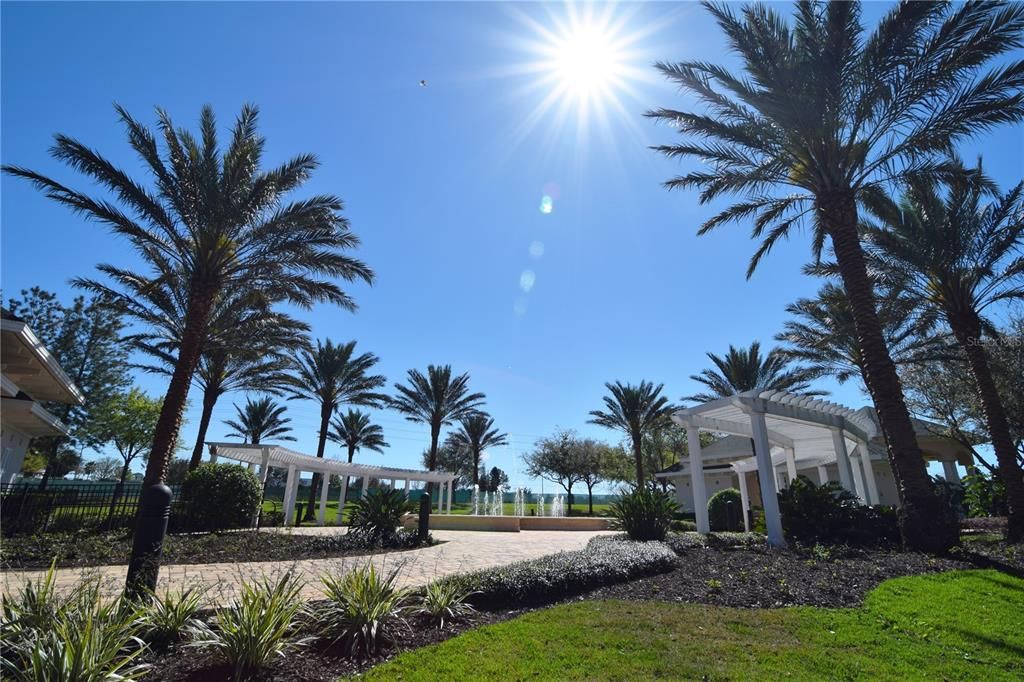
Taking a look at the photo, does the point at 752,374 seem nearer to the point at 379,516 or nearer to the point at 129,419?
the point at 379,516

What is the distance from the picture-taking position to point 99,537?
35.0 feet

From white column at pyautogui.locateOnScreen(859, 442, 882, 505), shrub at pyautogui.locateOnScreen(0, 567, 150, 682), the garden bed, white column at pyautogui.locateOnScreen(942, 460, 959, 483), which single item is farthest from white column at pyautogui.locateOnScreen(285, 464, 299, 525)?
white column at pyautogui.locateOnScreen(942, 460, 959, 483)

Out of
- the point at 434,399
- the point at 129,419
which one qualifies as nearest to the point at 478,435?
the point at 434,399

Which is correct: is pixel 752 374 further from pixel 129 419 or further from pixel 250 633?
pixel 129 419

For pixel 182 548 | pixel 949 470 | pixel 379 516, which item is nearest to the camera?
pixel 182 548

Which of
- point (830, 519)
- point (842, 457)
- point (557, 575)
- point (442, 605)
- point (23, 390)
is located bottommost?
point (442, 605)

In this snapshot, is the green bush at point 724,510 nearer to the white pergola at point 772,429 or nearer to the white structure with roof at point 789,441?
the white structure with roof at point 789,441

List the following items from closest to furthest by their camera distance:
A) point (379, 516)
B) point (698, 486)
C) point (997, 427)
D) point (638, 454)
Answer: point (997, 427)
point (379, 516)
point (698, 486)
point (638, 454)

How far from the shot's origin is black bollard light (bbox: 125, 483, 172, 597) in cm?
452

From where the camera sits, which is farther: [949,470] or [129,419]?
[129,419]

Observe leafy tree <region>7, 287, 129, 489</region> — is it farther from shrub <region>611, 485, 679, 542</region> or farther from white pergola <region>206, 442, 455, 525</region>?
shrub <region>611, 485, 679, 542</region>

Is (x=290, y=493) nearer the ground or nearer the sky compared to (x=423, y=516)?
nearer the sky

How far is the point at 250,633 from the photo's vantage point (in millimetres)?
3779

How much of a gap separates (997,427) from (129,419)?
42.2 meters
